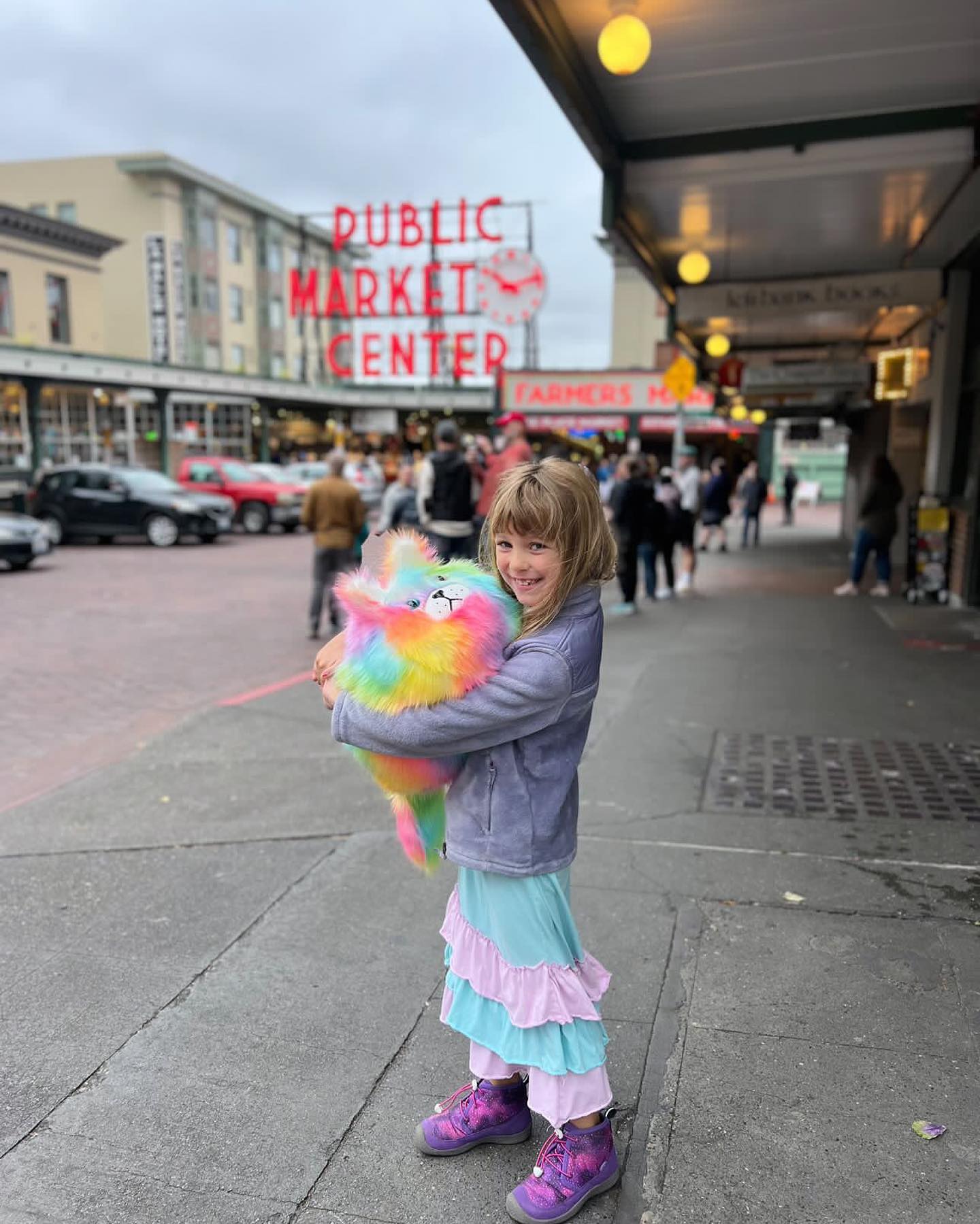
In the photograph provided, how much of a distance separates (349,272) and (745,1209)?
188 feet

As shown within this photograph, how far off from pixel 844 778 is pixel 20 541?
1351 cm

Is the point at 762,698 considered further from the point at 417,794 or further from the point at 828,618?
the point at 417,794

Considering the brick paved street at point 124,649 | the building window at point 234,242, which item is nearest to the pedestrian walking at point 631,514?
the brick paved street at point 124,649

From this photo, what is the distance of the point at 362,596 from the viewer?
2.00m

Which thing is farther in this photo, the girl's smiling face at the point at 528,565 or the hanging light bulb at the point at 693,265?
the hanging light bulb at the point at 693,265

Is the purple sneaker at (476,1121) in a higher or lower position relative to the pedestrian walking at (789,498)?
lower

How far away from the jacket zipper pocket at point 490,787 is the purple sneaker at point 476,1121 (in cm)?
74

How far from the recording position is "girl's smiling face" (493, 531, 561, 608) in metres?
2.02

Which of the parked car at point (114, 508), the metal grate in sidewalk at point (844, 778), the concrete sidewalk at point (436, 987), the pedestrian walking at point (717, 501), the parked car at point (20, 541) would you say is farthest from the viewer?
the parked car at point (114, 508)

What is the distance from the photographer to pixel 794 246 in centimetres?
910

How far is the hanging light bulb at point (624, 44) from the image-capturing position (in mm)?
4398

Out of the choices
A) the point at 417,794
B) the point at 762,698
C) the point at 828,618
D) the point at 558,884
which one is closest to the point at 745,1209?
the point at 558,884

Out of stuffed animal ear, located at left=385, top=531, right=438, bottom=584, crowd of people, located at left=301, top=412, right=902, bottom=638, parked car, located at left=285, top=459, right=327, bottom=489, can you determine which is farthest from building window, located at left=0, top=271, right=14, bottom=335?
stuffed animal ear, located at left=385, top=531, right=438, bottom=584

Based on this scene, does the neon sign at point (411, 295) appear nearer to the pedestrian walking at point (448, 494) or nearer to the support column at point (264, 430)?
the support column at point (264, 430)
